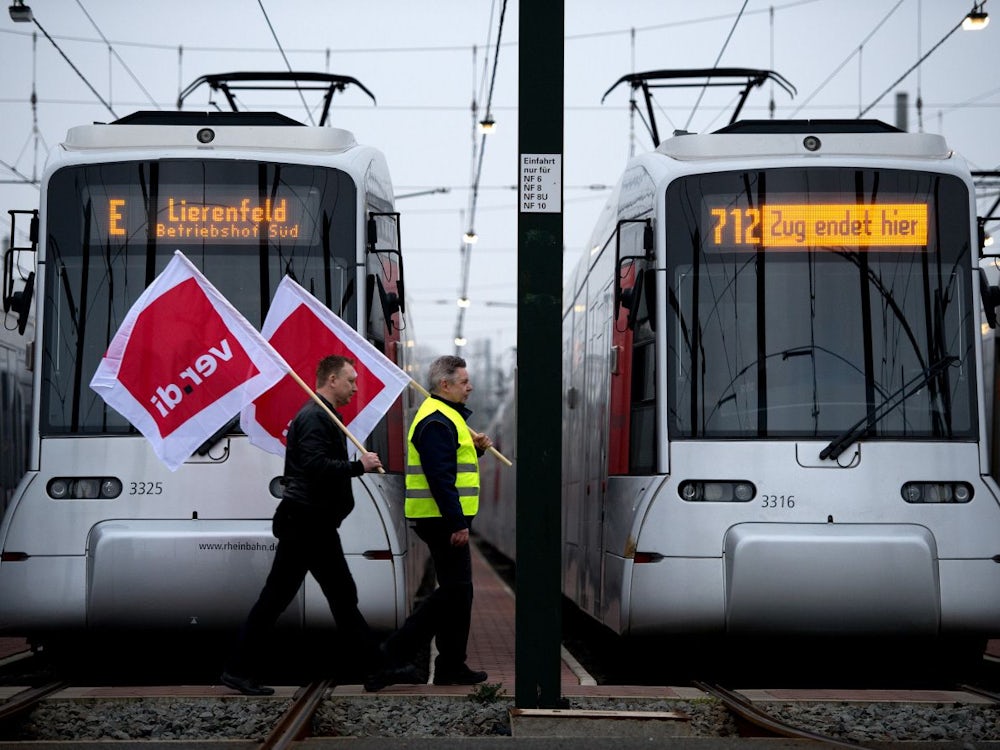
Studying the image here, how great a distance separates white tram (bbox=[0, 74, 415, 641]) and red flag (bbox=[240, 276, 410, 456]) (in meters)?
0.33

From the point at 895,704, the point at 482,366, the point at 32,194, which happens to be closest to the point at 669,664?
the point at 895,704

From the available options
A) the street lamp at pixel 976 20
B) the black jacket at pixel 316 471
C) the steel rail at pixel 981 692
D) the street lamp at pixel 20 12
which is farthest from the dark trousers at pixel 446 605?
the street lamp at pixel 976 20

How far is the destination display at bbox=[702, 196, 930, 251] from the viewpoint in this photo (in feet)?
31.1

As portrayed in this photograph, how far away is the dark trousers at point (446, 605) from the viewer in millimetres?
8672

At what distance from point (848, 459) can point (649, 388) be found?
1.25 meters

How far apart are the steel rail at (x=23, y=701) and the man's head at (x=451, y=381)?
2610 millimetres

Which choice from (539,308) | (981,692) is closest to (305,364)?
(539,308)

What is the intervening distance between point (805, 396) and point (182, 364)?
361cm

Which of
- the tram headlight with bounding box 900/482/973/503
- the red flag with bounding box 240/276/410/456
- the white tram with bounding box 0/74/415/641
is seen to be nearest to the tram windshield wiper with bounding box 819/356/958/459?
the tram headlight with bounding box 900/482/973/503

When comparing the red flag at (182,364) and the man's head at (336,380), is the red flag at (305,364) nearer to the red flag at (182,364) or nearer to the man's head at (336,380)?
the red flag at (182,364)

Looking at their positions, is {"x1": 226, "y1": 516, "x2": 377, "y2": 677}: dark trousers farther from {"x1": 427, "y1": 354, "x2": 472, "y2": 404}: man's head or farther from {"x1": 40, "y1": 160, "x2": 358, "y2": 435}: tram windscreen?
{"x1": 40, "y1": 160, "x2": 358, "y2": 435}: tram windscreen

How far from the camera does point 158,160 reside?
959cm

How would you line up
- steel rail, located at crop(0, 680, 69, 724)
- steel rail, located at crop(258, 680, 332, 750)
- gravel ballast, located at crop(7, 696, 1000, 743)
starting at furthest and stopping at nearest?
gravel ballast, located at crop(7, 696, 1000, 743) < steel rail, located at crop(0, 680, 69, 724) < steel rail, located at crop(258, 680, 332, 750)

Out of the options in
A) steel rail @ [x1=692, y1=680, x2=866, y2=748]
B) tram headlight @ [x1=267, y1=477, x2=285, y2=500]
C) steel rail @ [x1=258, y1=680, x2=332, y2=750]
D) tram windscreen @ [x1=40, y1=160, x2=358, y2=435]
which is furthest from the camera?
tram windscreen @ [x1=40, y1=160, x2=358, y2=435]
